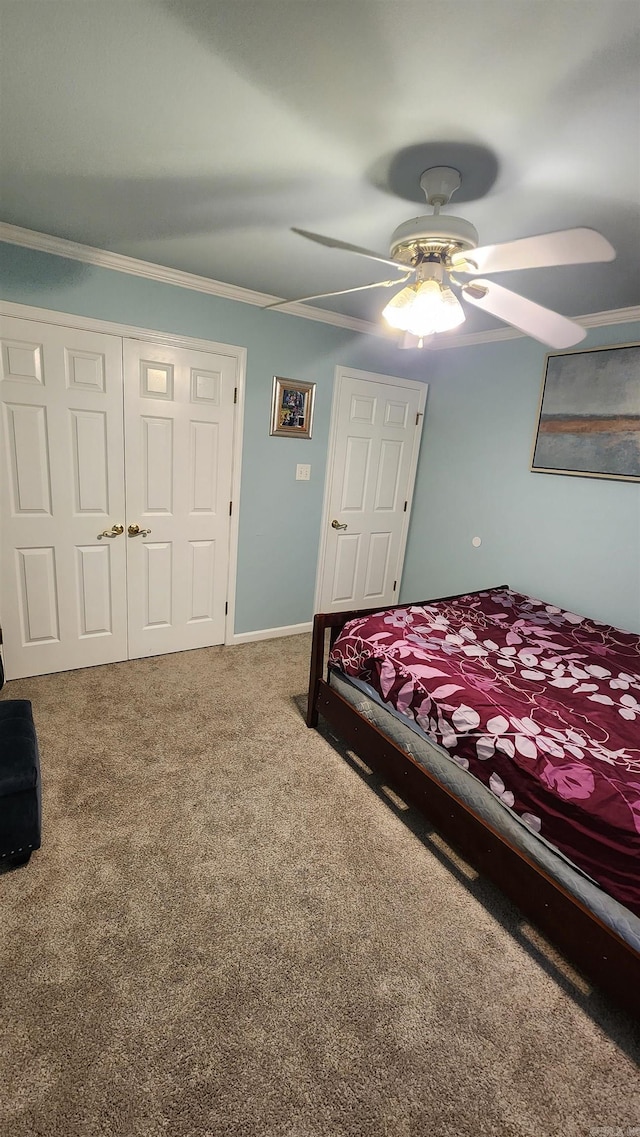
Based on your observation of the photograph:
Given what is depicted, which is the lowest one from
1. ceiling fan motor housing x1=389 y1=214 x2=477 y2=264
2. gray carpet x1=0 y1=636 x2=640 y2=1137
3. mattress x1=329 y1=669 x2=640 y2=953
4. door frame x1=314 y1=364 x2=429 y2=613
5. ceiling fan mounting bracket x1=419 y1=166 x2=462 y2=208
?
gray carpet x1=0 y1=636 x2=640 y2=1137

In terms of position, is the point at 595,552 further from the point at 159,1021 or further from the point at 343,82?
the point at 159,1021

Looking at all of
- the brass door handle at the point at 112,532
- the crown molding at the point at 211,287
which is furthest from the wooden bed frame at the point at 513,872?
the crown molding at the point at 211,287

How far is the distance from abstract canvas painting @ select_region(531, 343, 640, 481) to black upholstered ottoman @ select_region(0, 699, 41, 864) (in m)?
3.09

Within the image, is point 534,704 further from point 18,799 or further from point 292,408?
point 292,408

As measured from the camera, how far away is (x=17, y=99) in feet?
4.34

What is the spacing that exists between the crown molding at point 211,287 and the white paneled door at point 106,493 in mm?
343

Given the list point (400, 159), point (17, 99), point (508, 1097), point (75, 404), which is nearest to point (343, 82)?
point (400, 159)

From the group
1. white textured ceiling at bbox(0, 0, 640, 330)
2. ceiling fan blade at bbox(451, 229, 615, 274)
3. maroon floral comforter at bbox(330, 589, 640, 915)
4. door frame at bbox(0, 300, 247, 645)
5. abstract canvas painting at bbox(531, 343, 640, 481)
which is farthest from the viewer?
abstract canvas painting at bbox(531, 343, 640, 481)

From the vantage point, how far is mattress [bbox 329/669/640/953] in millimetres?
1245

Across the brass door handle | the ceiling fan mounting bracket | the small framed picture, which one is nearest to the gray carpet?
the brass door handle

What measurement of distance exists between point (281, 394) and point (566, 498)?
1.94 metres

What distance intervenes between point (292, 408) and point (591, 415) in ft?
6.04

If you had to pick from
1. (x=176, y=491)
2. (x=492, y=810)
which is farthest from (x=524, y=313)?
(x=176, y=491)

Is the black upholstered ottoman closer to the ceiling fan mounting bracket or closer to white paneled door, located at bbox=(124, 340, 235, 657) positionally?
white paneled door, located at bbox=(124, 340, 235, 657)
